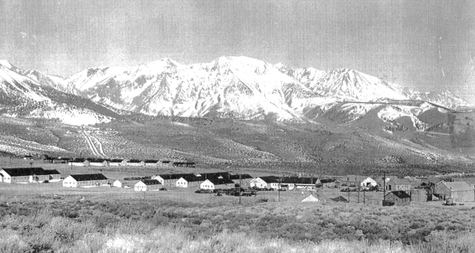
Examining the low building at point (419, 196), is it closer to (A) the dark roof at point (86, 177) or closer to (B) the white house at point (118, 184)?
(B) the white house at point (118, 184)

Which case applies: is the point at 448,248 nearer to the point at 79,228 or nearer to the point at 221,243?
the point at 221,243

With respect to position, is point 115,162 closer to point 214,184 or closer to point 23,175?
point 23,175

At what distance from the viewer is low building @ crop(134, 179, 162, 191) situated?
70875 mm

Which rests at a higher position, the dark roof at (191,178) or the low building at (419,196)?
the dark roof at (191,178)

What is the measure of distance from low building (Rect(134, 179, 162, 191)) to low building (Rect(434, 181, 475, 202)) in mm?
40703

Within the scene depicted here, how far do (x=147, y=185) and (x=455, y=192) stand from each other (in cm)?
4411

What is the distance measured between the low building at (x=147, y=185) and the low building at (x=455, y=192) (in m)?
40.7

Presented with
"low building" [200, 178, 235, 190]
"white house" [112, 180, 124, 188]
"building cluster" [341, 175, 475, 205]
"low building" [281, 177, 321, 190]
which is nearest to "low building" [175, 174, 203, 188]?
"low building" [200, 178, 235, 190]

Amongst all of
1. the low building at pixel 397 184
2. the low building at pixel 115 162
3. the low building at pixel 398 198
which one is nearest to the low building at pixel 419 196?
the low building at pixel 398 198

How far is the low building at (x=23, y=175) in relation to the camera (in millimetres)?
77438

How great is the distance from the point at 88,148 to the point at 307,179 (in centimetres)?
9451

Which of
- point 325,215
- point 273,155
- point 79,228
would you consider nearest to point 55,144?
point 273,155

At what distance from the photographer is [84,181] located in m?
75.1

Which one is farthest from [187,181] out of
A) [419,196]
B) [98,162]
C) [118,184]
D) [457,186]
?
[98,162]
